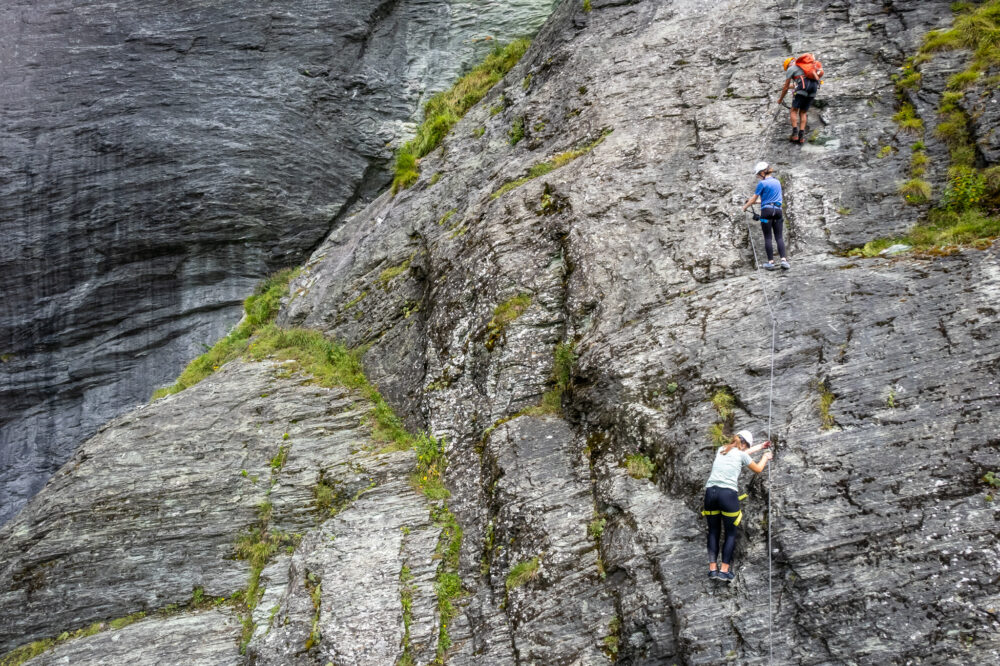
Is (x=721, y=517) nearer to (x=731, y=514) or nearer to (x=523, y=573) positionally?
(x=731, y=514)

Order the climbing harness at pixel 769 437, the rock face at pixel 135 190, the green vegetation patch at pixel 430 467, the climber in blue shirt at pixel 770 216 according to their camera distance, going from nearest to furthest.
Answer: the climbing harness at pixel 769 437 → the climber in blue shirt at pixel 770 216 → the green vegetation patch at pixel 430 467 → the rock face at pixel 135 190

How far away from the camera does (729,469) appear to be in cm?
757

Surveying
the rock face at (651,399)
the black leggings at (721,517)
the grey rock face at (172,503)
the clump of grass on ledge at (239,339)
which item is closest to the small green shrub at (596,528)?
the rock face at (651,399)

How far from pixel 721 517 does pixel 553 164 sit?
28.5 feet

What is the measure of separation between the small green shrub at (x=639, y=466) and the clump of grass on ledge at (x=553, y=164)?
691 centimetres

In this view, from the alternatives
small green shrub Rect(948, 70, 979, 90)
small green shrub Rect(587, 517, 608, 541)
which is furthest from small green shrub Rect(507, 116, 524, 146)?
small green shrub Rect(587, 517, 608, 541)

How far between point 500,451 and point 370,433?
3.20 meters

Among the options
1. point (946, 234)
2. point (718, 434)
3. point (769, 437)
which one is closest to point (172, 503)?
point (718, 434)

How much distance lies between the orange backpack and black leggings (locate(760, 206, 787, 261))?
342cm

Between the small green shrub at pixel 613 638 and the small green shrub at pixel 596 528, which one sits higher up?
the small green shrub at pixel 596 528

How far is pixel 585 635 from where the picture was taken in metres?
8.19

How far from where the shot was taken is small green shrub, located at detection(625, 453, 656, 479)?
898cm

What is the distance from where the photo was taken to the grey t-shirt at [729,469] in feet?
24.7

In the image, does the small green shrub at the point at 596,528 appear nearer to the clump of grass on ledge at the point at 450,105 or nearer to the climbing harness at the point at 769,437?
the climbing harness at the point at 769,437
